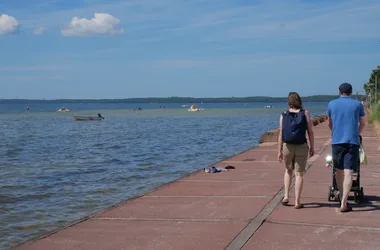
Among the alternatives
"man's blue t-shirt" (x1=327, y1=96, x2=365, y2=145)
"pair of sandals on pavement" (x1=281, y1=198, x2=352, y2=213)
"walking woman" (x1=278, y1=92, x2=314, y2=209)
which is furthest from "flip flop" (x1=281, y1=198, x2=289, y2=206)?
"man's blue t-shirt" (x1=327, y1=96, x2=365, y2=145)

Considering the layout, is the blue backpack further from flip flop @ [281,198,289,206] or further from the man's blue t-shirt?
flip flop @ [281,198,289,206]

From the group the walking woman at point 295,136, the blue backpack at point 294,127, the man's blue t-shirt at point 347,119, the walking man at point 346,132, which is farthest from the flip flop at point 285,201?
the man's blue t-shirt at point 347,119

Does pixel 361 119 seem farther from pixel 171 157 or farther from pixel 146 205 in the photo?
pixel 171 157

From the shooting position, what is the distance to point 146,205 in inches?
351

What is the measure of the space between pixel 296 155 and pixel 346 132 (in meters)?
0.78

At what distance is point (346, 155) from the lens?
779 cm

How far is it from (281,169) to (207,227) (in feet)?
21.2

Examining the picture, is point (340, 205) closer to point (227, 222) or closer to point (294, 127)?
point (294, 127)

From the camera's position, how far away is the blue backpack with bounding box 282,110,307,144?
7879 millimetres

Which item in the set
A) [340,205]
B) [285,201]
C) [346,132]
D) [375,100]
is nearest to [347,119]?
[346,132]

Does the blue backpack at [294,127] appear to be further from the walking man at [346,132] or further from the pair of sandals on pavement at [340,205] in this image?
the pair of sandals on pavement at [340,205]

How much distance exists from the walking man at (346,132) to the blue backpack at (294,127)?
15.7 inches

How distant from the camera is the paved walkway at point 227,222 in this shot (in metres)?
6.39

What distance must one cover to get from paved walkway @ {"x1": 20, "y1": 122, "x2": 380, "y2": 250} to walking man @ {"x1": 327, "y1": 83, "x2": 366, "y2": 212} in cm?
58
